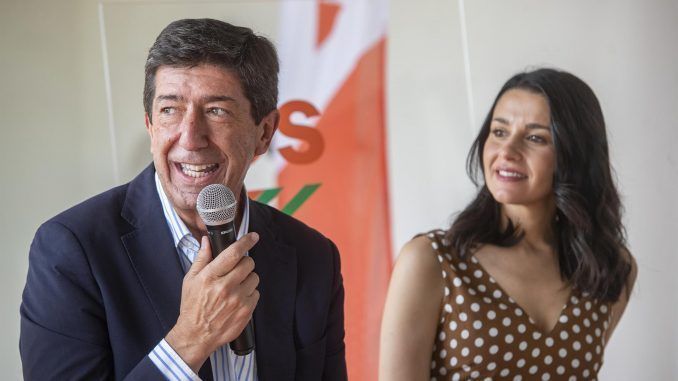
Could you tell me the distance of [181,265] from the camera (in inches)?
60.3

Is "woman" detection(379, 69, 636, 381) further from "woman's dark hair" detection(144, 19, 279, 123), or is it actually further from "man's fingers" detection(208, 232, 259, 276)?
"man's fingers" detection(208, 232, 259, 276)

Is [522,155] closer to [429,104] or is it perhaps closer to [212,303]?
[429,104]

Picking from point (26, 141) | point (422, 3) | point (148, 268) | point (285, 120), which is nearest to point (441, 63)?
point (422, 3)

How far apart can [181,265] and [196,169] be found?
217mm

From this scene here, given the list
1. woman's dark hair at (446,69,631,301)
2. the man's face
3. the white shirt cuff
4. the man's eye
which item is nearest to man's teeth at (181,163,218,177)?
the man's face

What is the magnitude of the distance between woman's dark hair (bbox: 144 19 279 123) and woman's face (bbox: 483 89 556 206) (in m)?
1.13

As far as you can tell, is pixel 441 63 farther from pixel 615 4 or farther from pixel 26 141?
pixel 26 141

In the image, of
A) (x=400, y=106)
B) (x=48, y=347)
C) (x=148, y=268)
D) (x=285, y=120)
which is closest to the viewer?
(x=48, y=347)

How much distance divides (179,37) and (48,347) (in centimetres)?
65

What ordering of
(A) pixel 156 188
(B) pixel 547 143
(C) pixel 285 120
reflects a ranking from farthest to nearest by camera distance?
(C) pixel 285 120 → (B) pixel 547 143 → (A) pixel 156 188

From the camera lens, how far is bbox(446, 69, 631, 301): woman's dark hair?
2.49 metres

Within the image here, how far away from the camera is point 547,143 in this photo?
2508 millimetres

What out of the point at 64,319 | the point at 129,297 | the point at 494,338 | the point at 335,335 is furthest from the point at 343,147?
the point at 64,319

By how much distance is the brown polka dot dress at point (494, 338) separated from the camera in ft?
7.39
